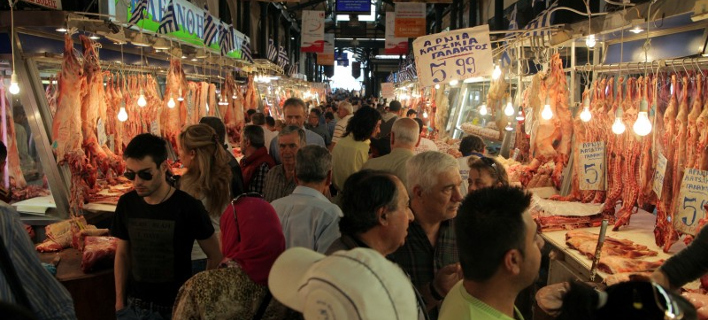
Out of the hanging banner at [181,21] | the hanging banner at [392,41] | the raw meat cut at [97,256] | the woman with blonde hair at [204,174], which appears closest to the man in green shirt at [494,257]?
the woman with blonde hair at [204,174]

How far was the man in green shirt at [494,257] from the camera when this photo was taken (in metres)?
2.15

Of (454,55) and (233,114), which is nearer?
(454,55)

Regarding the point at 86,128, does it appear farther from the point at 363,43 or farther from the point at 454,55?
the point at 363,43

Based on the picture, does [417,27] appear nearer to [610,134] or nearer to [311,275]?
[610,134]

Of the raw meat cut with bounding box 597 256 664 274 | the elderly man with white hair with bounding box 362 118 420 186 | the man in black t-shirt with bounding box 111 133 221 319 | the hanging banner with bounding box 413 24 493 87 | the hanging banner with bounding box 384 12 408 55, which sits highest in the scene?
the hanging banner with bounding box 384 12 408 55

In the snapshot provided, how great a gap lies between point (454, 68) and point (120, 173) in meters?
4.03

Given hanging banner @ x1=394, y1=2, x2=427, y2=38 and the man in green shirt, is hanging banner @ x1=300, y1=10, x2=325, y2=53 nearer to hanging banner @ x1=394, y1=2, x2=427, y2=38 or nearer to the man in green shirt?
hanging banner @ x1=394, y1=2, x2=427, y2=38

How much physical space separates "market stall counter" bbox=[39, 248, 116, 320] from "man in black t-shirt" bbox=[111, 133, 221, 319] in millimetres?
950

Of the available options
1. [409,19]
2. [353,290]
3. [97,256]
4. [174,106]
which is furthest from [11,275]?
[409,19]

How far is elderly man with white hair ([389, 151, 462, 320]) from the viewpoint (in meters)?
3.35

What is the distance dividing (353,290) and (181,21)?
8330 millimetres

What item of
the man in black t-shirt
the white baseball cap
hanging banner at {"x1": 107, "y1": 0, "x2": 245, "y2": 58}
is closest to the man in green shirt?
the white baseball cap

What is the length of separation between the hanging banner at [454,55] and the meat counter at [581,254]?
7.93 ft

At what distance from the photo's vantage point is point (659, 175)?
4969 millimetres
